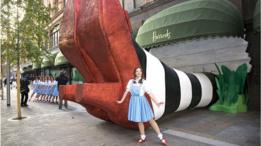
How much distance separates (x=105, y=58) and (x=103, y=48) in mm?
257

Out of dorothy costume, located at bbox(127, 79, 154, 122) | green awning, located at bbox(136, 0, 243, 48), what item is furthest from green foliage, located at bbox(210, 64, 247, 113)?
dorothy costume, located at bbox(127, 79, 154, 122)

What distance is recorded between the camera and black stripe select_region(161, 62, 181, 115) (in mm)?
6538

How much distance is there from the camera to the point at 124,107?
5742mm

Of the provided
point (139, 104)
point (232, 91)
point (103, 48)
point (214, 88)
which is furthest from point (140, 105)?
point (214, 88)

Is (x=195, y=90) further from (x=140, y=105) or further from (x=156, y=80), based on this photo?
(x=140, y=105)

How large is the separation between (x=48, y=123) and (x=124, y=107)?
135 inches

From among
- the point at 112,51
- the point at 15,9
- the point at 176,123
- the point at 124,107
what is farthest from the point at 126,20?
the point at 15,9

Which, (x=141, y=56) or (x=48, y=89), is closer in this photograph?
(x=141, y=56)

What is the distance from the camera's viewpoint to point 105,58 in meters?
5.66

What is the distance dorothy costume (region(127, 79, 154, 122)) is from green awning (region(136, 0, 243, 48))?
3415 mm

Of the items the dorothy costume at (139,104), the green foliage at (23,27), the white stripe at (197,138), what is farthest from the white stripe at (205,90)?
the green foliage at (23,27)

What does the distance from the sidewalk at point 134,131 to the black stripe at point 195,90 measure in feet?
1.48

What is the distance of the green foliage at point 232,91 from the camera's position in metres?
8.30

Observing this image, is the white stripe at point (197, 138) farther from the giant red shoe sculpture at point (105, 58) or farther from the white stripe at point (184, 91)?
the white stripe at point (184, 91)
